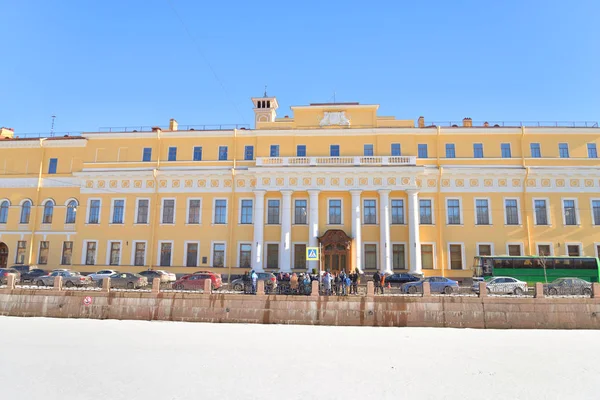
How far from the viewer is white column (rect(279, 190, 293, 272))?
33250mm

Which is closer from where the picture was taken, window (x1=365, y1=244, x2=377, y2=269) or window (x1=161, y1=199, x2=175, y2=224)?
window (x1=365, y1=244, x2=377, y2=269)

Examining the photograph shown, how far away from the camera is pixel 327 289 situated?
2291 cm

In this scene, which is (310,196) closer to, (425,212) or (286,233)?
(286,233)

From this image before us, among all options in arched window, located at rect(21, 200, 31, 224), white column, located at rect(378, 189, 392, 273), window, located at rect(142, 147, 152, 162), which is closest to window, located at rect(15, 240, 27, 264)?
arched window, located at rect(21, 200, 31, 224)

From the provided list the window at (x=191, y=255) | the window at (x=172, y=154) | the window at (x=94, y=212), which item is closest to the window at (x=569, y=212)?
the window at (x=191, y=255)

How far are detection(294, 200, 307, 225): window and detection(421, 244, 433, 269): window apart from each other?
9.34 m

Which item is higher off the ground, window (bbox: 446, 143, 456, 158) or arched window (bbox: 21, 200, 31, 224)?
window (bbox: 446, 143, 456, 158)

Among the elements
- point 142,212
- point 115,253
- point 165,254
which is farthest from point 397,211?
point 115,253

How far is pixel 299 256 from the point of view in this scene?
33969 millimetres

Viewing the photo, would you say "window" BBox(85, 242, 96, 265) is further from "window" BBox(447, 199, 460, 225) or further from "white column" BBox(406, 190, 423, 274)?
"window" BBox(447, 199, 460, 225)

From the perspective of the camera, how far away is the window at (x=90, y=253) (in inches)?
1412

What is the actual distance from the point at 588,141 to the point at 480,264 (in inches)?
577

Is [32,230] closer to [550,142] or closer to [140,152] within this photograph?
[140,152]

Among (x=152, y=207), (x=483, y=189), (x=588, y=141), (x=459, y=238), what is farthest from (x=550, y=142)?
(x=152, y=207)
